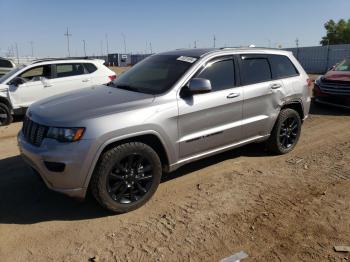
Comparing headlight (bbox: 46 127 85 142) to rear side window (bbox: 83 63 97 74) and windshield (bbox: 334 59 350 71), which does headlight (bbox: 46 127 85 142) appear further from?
windshield (bbox: 334 59 350 71)

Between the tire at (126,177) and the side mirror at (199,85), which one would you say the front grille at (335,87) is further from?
the tire at (126,177)

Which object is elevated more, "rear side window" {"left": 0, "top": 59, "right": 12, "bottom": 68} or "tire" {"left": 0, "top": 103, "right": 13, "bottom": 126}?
"rear side window" {"left": 0, "top": 59, "right": 12, "bottom": 68}

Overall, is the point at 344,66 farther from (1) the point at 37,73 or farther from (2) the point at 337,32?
(2) the point at 337,32

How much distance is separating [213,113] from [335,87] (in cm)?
631

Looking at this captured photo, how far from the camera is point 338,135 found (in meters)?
7.07

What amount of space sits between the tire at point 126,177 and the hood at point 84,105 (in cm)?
44

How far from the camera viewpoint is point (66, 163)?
3523mm

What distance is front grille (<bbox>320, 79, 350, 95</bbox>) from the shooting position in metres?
9.27

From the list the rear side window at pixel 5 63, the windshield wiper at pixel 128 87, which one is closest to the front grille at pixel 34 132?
the windshield wiper at pixel 128 87

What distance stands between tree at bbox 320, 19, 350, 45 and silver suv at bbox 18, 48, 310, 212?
70123 mm

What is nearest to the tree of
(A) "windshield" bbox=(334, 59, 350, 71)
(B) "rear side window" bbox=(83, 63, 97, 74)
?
(A) "windshield" bbox=(334, 59, 350, 71)

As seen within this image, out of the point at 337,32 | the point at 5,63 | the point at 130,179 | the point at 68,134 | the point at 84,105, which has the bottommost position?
the point at 130,179

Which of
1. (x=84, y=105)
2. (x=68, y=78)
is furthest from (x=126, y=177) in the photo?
(x=68, y=78)

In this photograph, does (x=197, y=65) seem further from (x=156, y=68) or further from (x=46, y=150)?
(x=46, y=150)
